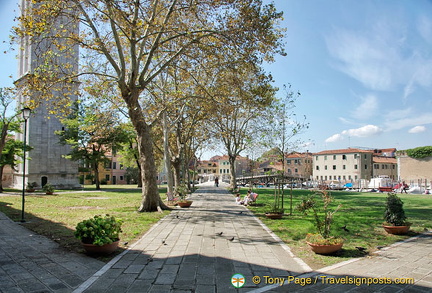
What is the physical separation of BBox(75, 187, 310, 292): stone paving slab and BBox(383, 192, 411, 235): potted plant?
3357 millimetres

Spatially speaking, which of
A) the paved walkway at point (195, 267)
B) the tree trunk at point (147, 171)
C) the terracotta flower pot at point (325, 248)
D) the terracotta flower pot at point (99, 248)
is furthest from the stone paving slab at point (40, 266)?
the tree trunk at point (147, 171)

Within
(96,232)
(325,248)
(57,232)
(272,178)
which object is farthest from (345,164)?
(96,232)

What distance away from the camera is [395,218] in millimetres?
8188

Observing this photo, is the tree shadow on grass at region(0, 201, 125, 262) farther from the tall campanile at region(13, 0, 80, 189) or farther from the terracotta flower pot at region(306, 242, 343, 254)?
the tall campanile at region(13, 0, 80, 189)

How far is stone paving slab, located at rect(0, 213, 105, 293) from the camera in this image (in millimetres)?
4289

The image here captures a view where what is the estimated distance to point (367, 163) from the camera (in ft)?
233

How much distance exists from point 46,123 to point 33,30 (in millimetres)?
28328

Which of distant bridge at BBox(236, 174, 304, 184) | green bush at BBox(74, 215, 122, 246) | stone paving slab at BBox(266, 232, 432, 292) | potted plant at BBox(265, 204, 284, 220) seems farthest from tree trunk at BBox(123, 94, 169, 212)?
stone paving slab at BBox(266, 232, 432, 292)

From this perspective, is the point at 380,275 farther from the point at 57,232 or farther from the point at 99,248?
the point at 57,232

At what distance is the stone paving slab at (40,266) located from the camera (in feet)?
14.1

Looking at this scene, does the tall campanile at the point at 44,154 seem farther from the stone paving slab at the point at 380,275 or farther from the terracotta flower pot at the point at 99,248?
the stone paving slab at the point at 380,275

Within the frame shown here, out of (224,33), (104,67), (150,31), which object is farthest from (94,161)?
(224,33)

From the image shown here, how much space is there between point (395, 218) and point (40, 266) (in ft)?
28.7

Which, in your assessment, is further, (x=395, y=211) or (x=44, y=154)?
(x=44, y=154)
